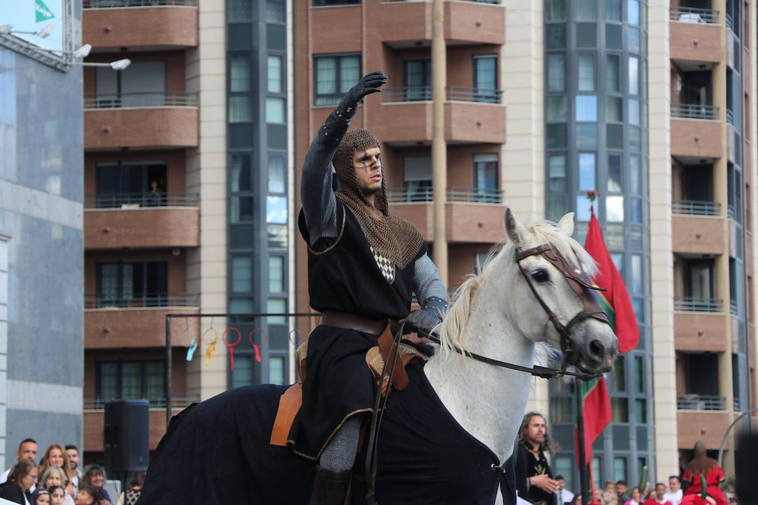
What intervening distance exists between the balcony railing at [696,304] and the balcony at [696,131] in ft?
17.1

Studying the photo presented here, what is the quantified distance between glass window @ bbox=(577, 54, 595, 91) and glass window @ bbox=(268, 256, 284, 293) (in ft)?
38.9

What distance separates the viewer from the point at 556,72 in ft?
181

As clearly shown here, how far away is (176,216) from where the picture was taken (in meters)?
53.4

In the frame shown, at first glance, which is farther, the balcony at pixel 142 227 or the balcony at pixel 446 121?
the balcony at pixel 446 121

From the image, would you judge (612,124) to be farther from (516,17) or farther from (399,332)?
(399,332)

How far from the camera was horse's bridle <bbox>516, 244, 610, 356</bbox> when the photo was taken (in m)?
8.30

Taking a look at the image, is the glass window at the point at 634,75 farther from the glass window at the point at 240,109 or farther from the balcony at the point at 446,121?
the glass window at the point at 240,109

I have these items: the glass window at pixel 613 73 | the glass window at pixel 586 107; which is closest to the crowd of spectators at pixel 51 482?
the glass window at pixel 586 107

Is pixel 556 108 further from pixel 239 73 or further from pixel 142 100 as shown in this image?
pixel 142 100

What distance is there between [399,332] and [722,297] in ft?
170

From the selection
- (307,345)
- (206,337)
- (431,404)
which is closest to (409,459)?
(431,404)

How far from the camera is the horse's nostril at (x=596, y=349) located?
8.17 meters

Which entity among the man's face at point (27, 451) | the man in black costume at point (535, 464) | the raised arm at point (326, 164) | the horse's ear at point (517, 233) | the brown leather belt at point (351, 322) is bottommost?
the man's face at point (27, 451)

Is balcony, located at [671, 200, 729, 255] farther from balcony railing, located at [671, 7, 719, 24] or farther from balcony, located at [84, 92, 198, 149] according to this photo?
balcony, located at [84, 92, 198, 149]
